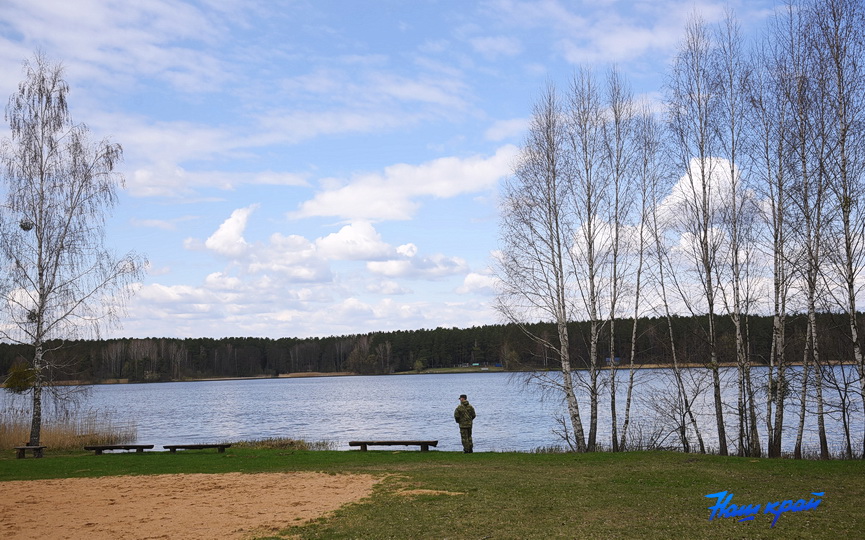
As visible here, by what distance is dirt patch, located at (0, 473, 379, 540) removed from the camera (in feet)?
34.7

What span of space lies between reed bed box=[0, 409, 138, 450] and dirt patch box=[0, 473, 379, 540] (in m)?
11.3

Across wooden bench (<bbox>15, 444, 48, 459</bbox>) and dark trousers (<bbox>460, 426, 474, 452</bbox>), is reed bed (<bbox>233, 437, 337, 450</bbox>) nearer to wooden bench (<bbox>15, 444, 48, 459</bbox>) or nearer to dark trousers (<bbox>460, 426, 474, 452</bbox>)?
wooden bench (<bbox>15, 444, 48, 459</bbox>)

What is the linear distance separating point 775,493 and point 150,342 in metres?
142

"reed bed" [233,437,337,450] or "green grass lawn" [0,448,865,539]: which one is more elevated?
"green grass lawn" [0,448,865,539]

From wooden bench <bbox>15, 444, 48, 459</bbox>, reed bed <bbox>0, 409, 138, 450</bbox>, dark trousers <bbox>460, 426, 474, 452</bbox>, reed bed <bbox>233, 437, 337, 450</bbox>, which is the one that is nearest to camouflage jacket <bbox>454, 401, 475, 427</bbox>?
dark trousers <bbox>460, 426, 474, 452</bbox>

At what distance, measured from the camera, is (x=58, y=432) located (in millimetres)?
26547

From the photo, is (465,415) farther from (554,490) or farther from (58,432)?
(58,432)

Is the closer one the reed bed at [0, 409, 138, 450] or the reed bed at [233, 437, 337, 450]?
the reed bed at [0, 409, 138, 450]

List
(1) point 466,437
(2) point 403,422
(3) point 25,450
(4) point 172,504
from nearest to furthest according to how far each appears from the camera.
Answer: (4) point 172,504 < (1) point 466,437 < (3) point 25,450 < (2) point 403,422

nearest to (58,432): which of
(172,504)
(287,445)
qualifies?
(287,445)

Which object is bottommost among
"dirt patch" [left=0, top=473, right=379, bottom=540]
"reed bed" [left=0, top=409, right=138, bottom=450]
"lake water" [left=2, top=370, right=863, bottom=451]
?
"lake water" [left=2, top=370, right=863, bottom=451]

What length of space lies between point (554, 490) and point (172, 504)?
7758 mm

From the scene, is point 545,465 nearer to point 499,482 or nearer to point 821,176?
point 499,482

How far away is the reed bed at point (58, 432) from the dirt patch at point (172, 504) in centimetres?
1129
